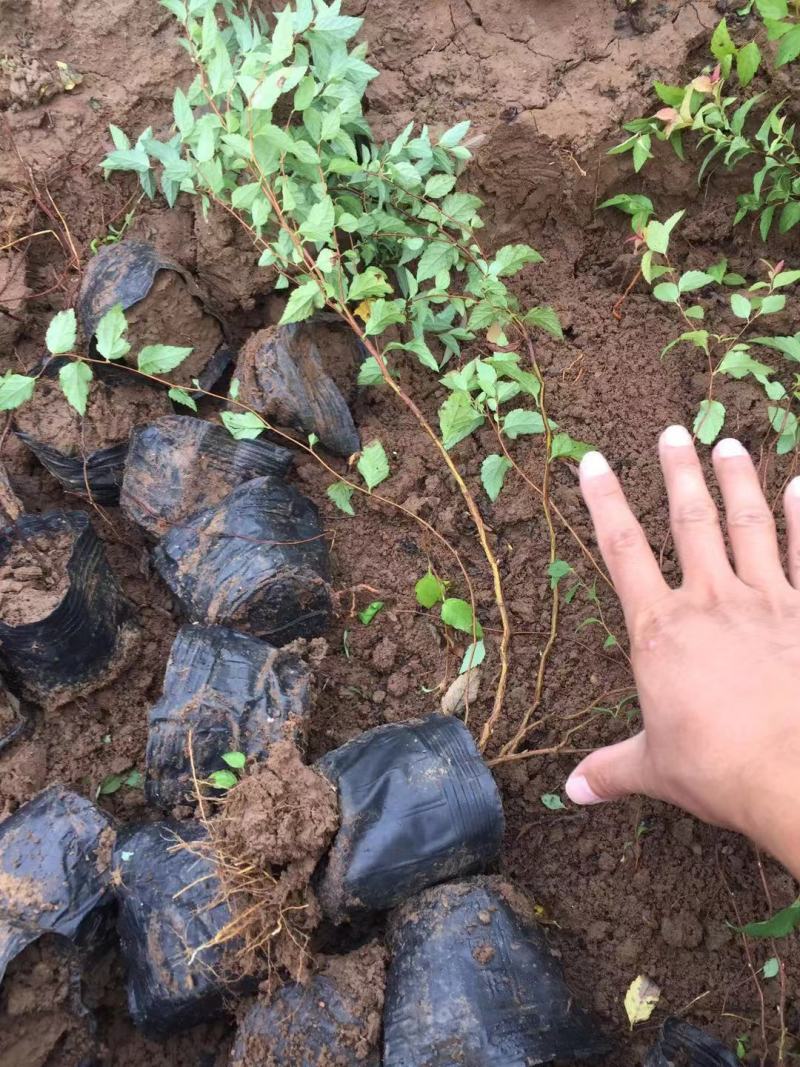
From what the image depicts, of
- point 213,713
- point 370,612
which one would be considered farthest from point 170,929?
point 370,612

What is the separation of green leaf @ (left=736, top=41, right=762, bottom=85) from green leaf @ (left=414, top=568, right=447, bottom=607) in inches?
69.3

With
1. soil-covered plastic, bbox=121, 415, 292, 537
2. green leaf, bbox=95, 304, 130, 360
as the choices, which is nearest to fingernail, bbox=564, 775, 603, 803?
soil-covered plastic, bbox=121, 415, 292, 537

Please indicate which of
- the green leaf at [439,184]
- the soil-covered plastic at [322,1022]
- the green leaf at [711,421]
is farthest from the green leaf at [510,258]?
the soil-covered plastic at [322,1022]

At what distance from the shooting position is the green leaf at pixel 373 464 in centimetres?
223

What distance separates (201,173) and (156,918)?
2010mm

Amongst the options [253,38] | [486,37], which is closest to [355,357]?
[253,38]

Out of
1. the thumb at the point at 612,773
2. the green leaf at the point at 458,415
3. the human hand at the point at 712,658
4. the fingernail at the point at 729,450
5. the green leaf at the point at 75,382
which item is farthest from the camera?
the green leaf at the point at 458,415

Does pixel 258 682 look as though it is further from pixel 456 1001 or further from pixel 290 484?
pixel 456 1001

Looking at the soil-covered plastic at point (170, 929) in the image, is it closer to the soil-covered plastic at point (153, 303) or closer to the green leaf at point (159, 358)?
the green leaf at point (159, 358)

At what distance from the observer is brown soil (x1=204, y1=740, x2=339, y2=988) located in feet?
5.58

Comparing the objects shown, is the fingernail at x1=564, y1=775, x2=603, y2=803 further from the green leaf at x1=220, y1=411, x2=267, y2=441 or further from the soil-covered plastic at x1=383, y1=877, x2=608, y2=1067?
the green leaf at x1=220, y1=411, x2=267, y2=441

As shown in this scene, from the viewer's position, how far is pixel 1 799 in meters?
2.07

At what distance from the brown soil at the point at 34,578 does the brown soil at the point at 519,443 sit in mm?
262

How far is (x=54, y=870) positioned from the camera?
185cm
